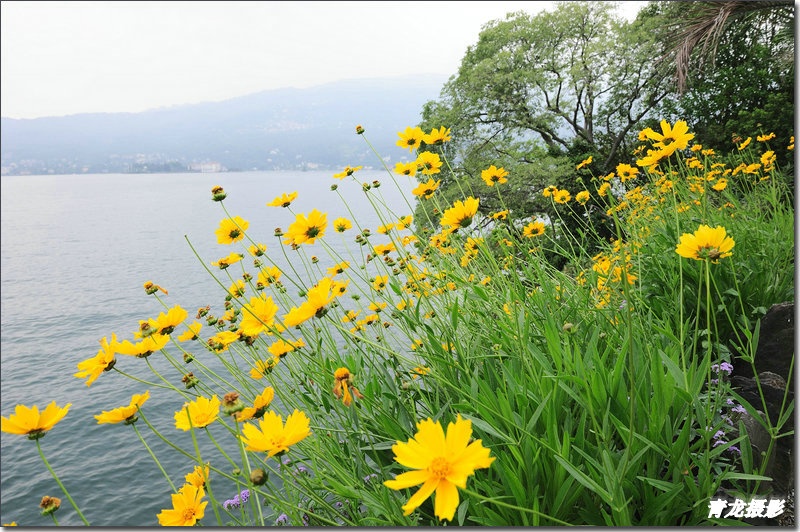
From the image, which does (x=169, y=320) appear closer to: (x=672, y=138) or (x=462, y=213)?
(x=462, y=213)

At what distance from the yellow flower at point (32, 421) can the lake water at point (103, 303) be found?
39.5 inches

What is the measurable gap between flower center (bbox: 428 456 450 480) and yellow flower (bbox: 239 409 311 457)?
0.57 ft

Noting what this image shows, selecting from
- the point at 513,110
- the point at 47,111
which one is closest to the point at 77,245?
the point at 513,110

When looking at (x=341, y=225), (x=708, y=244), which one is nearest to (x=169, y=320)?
(x=341, y=225)

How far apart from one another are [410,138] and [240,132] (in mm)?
5203

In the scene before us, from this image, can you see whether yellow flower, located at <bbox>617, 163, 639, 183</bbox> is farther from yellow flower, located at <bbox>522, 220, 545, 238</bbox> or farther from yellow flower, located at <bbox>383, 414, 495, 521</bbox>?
yellow flower, located at <bbox>383, 414, 495, 521</bbox>

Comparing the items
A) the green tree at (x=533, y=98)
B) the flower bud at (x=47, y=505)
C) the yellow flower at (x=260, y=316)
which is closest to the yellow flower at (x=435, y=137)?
the yellow flower at (x=260, y=316)

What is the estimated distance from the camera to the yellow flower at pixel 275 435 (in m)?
0.57

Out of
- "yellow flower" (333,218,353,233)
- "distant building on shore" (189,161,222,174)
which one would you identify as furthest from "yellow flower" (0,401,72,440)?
"distant building on shore" (189,161,222,174)

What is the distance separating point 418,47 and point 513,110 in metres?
5.09

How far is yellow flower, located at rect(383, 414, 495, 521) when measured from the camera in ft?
1.47

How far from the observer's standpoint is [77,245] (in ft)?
48.1

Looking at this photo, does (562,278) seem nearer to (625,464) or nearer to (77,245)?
(625,464)

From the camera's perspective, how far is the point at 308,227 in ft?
3.22
